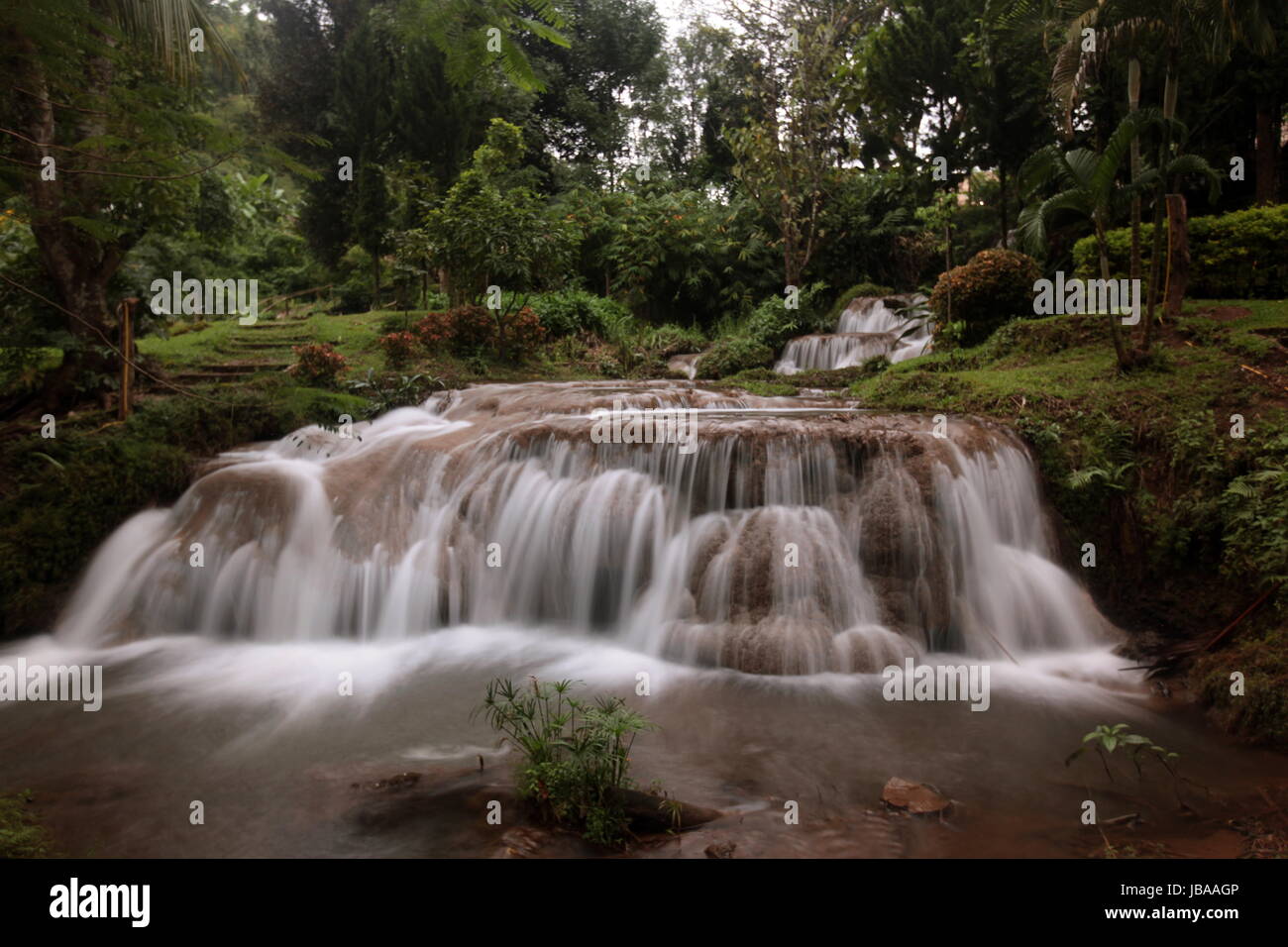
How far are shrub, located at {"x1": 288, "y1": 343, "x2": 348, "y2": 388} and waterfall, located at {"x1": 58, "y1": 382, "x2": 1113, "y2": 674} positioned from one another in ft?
13.7

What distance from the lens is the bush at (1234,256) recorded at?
1147 centimetres

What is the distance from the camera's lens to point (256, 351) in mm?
16391

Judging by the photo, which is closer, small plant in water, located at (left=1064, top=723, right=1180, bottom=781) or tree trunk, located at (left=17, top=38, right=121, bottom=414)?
small plant in water, located at (left=1064, top=723, right=1180, bottom=781)

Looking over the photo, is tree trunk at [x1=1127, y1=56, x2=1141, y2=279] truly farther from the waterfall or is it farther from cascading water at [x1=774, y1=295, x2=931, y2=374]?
cascading water at [x1=774, y1=295, x2=931, y2=374]

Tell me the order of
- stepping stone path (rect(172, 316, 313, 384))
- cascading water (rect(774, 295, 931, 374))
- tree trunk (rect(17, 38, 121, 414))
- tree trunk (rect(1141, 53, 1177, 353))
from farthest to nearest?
1. cascading water (rect(774, 295, 931, 374))
2. stepping stone path (rect(172, 316, 313, 384))
3. tree trunk (rect(17, 38, 121, 414))
4. tree trunk (rect(1141, 53, 1177, 353))

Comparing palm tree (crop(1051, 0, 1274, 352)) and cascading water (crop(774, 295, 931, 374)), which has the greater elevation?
palm tree (crop(1051, 0, 1274, 352))

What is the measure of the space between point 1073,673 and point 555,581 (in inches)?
185

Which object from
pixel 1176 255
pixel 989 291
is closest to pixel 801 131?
pixel 989 291

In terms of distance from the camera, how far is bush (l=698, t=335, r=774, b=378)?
639 inches

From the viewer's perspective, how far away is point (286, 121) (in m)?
22.1

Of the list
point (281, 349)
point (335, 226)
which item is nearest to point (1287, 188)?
point (281, 349)

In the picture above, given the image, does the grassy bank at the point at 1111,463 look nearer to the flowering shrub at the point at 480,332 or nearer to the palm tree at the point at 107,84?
the palm tree at the point at 107,84

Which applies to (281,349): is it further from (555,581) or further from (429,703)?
(429,703)

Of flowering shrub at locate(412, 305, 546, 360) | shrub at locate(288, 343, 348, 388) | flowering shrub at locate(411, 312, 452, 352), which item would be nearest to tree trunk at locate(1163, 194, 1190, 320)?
flowering shrub at locate(412, 305, 546, 360)
